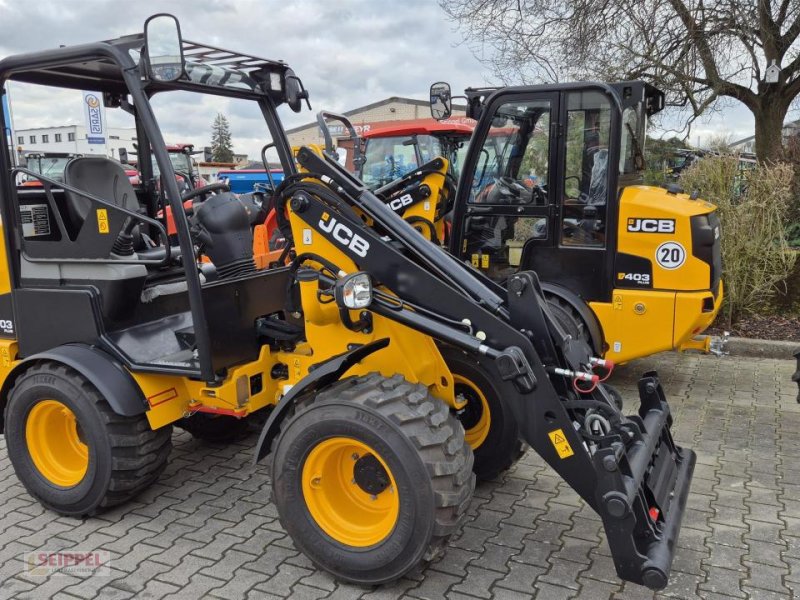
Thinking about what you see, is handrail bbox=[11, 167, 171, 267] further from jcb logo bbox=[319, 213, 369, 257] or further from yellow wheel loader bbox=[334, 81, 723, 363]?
yellow wheel loader bbox=[334, 81, 723, 363]

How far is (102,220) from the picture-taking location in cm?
358

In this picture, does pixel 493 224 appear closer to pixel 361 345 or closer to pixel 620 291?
pixel 620 291

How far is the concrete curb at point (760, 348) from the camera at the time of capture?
270 inches

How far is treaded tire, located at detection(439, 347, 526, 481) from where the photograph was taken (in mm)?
4008

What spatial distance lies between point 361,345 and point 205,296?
805mm

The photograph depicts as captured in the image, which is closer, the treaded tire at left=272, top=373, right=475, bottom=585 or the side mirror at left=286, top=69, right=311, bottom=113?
the treaded tire at left=272, top=373, right=475, bottom=585

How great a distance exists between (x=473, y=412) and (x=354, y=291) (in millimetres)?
1455

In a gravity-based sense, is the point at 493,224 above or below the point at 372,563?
above

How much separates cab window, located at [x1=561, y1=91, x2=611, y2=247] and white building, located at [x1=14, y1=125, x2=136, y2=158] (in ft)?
10.4

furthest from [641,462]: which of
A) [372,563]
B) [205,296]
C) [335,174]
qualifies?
[205,296]

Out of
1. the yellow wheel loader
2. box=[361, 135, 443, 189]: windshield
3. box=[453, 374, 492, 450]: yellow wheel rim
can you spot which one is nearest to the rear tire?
the yellow wheel loader

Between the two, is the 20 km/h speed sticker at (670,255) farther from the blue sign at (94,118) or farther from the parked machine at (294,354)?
the blue sign at (94,118)

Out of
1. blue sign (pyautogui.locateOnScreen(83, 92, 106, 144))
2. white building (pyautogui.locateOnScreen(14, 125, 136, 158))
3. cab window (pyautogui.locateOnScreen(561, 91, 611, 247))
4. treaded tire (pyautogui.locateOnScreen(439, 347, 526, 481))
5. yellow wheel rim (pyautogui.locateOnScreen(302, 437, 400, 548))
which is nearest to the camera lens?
yellow wheel rim (pyautogui.locateOnScreen(302, 437, 400, 548))

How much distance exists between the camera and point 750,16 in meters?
9.76
